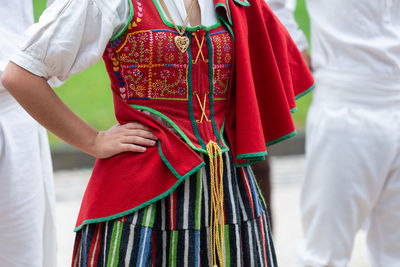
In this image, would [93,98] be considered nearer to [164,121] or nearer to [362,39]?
[362,39]

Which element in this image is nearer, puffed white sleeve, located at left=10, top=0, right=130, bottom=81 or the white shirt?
puffed white sleeve, located at left=10, top=0, right=130, bottom=81

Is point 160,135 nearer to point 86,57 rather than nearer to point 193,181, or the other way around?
point 193,181

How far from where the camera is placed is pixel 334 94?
10.3 ft

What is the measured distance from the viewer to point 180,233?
6.06ft

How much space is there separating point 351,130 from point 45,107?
166 centimetres

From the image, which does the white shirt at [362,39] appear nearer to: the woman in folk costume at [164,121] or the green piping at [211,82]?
the woman in folk costume at [164,121]

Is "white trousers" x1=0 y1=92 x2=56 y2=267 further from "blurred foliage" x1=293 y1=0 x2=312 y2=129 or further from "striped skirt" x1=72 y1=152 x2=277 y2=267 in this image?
"blurred foliage" x1=293 y1=0 x2=312 y2=129

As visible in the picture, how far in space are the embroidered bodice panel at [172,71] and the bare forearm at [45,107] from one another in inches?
6.0

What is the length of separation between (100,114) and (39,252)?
598cm

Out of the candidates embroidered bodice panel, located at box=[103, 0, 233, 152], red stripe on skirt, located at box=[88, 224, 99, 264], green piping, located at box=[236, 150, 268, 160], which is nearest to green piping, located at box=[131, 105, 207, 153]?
embroidered bodice panel, located at box=[103, 0, 233, 152]

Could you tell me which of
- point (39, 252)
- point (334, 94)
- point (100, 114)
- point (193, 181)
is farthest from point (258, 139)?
point (100, 114)

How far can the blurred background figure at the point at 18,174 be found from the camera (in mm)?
2453

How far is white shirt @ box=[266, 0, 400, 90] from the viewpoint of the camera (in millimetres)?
2996

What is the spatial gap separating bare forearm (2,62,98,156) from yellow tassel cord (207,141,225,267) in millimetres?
341
